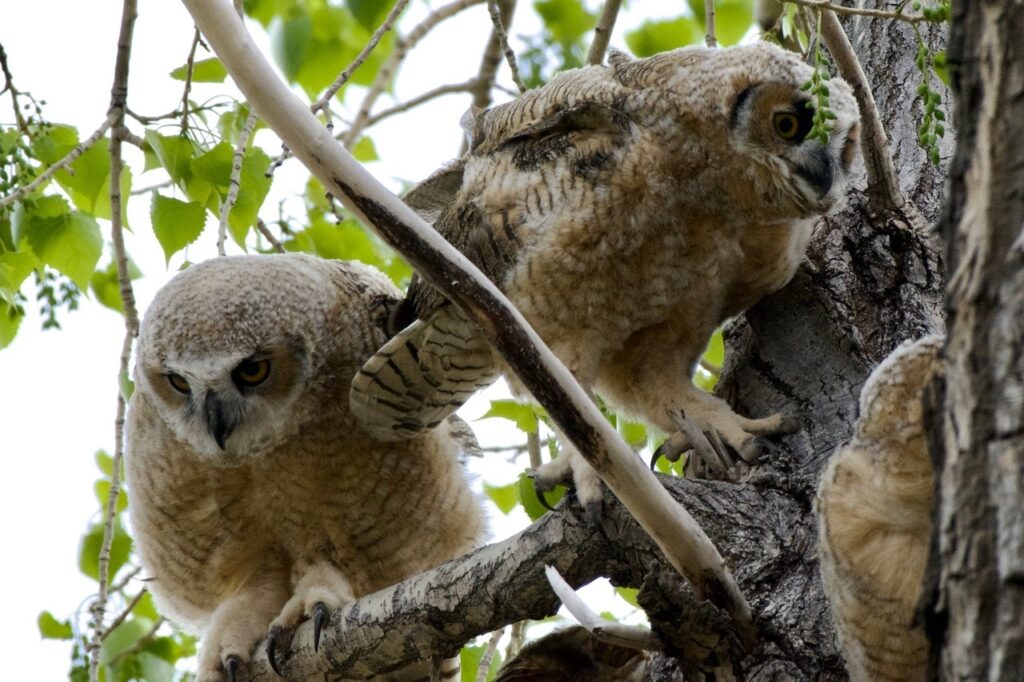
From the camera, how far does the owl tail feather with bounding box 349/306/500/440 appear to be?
286cm

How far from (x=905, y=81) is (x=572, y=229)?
4.00 ft

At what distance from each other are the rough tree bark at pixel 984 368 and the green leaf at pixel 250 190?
1979mm

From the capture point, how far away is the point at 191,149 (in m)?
2.99

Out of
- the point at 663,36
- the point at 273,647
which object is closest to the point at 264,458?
the point at 273,647

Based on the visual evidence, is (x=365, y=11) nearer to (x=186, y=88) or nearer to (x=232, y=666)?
(x=186, y=88)

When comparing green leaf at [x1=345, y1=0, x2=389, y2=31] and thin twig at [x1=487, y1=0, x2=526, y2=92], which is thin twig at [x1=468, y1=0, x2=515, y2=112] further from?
thin twig at [x1=487, y1=0, x2=526, y2=92]

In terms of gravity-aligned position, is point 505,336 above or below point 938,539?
above

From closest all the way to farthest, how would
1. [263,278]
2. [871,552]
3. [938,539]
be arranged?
[938,539], [871,552], [263,278]

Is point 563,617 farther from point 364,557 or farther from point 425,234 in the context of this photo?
point 425,234

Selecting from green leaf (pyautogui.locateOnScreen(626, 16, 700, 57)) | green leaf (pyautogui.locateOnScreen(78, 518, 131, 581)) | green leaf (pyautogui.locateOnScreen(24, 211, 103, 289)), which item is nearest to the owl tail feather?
green leaf (pyautogui.locateOnScreen(24, 211, 103, 289))

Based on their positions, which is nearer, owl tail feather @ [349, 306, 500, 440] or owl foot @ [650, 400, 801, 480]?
owl foot @ [650, 400, 801, 480]

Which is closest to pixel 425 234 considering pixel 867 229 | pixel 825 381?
pixel 825 381

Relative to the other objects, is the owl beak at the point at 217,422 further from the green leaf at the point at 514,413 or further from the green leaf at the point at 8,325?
the green leaf at the point at 514,413

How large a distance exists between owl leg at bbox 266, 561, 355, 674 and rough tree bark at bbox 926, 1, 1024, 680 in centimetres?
178
